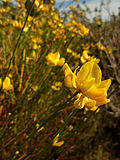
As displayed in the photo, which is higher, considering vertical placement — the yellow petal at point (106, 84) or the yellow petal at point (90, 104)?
the yellow petal at point (106, 84)

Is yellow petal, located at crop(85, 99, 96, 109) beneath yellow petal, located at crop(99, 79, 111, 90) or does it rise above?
beneath

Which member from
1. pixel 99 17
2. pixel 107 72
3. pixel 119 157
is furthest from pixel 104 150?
pixel 99 17

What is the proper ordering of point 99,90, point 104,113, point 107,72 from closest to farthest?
point 99,90 < point 104,113 < point 107,72

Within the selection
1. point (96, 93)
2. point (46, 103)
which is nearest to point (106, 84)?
point (96, 93)

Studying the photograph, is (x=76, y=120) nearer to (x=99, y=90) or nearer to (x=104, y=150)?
(x=104, y=150)

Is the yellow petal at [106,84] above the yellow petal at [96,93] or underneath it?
above

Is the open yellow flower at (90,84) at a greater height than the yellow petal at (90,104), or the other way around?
the open yellow flower at (90,84)

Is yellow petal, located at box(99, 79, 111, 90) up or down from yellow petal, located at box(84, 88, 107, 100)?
up

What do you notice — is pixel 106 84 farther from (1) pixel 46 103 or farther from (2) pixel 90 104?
(1) pixel 46 103
